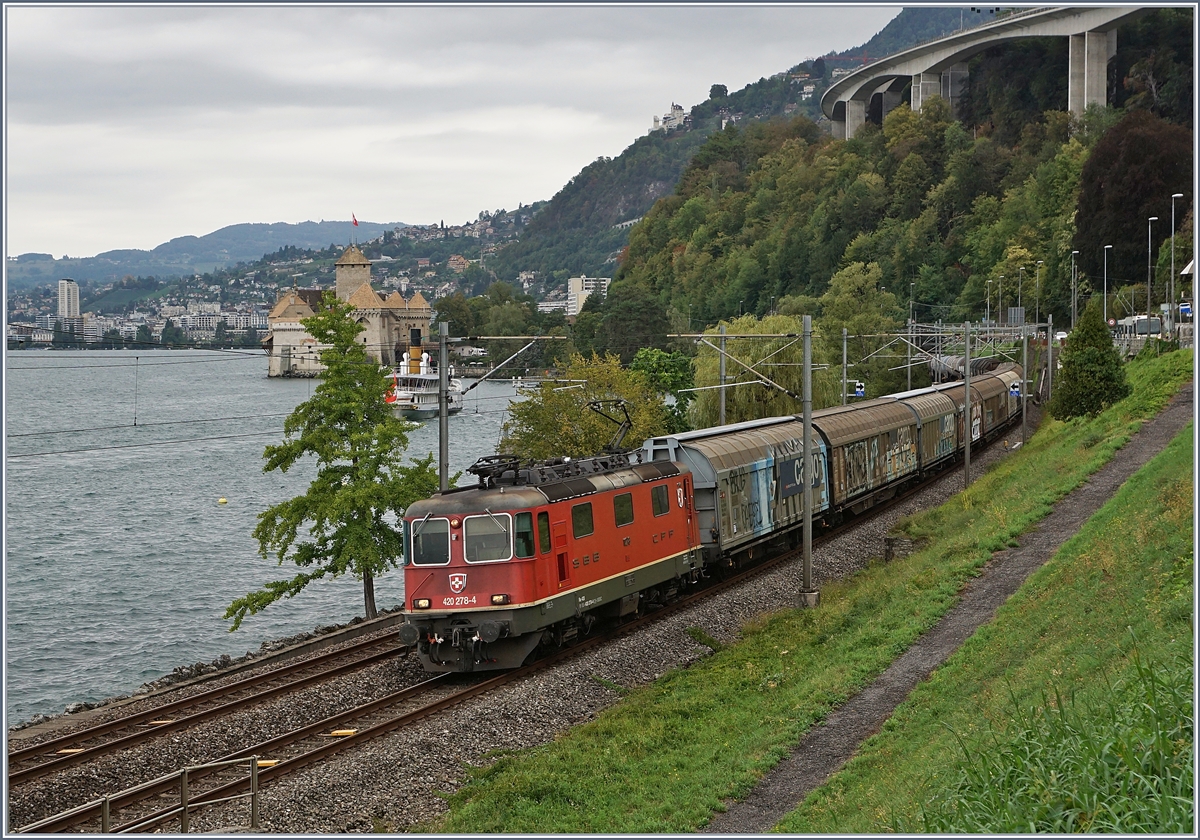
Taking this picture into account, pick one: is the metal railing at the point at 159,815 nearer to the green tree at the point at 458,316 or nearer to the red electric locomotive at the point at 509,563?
the red electric locomotive at the point at 509,563

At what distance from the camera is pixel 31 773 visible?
1708 centimetres

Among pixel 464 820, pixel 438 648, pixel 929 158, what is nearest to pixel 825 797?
pixel 464 820

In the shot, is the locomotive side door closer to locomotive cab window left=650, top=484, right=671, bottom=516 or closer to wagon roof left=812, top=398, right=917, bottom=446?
locomotive cab window left=650, top=484, right=671, bottom=516

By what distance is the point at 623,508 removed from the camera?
2475cm

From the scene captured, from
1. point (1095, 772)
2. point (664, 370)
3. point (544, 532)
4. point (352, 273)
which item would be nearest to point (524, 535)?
point (544, 532)

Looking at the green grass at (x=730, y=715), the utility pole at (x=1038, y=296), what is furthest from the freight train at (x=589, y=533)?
the utility pole at (x=1038, y=296)

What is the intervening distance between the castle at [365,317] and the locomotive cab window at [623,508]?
104864 mm

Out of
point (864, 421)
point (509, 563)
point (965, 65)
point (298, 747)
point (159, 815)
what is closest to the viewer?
point (159, 815)

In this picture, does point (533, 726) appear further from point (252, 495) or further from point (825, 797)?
point (252, 495)

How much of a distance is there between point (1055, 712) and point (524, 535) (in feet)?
35.8

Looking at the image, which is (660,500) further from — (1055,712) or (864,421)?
(864,421)

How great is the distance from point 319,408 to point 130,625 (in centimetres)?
1444

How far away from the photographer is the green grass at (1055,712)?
383 inches

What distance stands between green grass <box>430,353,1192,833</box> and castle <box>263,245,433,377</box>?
104900mm
